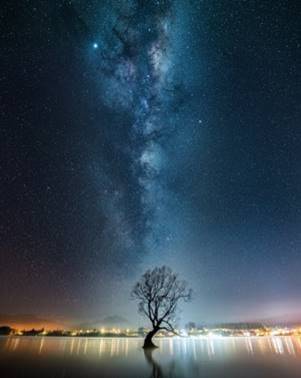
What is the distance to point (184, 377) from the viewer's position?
14.4 meters

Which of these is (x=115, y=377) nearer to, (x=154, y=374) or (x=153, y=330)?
(x=154, y=374)

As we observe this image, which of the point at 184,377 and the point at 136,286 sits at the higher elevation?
the point at 136,286

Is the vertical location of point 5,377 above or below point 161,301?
below

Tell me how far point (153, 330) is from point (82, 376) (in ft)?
85.1

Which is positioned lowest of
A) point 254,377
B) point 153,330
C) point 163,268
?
point 254,377

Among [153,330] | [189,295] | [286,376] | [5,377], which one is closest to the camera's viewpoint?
[5,377]

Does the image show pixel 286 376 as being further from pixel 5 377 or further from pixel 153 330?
pixel 153 330

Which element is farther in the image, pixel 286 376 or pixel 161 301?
pixel 161 301

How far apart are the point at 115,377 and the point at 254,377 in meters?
7.49

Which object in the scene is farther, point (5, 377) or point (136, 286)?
point (136, 286)

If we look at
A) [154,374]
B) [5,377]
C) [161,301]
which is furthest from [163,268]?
[5,377]

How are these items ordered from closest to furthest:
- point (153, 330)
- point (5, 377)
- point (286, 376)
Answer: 1. point (5, 377)
2. point (286, 376)
3. point (153, 330)

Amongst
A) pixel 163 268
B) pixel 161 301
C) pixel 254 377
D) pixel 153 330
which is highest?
pixel 163 268

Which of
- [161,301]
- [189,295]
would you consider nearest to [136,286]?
[161,301]
